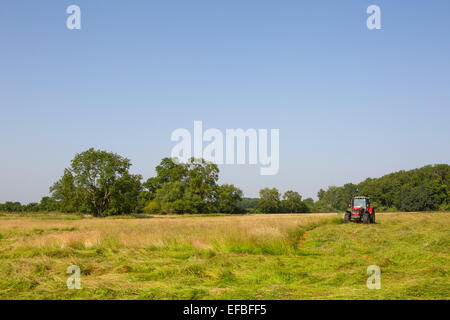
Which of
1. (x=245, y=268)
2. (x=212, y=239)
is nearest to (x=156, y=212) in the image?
(x=212, y=239)

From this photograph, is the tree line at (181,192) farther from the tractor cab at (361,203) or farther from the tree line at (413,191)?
the tractor cab at (361,203)

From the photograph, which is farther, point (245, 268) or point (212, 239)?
point (212, 239)

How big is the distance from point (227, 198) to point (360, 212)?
4951 centimetres

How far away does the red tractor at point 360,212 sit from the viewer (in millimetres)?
24722

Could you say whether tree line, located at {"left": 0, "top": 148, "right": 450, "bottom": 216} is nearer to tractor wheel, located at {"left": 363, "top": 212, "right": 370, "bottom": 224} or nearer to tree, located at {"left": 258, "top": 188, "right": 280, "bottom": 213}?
tree, located at {"left": 258, "top": 188, "right": 280, "bottom": 213}

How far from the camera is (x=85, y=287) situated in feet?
21.3

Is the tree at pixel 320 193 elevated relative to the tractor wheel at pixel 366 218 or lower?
lower

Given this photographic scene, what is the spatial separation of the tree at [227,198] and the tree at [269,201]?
1788 centimetres

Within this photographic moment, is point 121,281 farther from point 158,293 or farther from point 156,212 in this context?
point 156,212

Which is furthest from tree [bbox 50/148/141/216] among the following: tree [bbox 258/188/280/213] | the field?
tree [bbox 258/188/280/213]

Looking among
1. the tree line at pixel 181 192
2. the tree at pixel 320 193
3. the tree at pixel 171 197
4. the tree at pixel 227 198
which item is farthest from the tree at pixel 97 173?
the tree at pixel 320 193

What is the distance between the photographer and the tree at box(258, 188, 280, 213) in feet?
311

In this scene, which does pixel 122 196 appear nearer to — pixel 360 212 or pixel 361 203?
pixel 361 203
